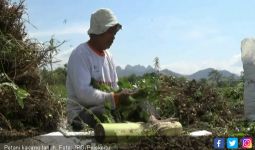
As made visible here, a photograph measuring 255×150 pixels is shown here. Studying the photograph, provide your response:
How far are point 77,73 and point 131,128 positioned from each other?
0.82 m

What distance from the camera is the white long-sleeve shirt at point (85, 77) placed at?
393cm

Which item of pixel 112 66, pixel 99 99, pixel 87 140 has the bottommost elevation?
pixel 87 140

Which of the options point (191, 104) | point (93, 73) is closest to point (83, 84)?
point (93, 73)

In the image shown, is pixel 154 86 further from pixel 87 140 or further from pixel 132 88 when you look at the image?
pixel 87 140

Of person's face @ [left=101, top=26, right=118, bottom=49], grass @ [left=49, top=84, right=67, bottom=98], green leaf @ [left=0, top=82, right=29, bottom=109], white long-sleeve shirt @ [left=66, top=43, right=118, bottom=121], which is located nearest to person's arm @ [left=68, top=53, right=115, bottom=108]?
white long-sleeve shirt @ [left=66, top=43, right=118, bottom=121]

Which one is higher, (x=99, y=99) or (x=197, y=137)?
(x=99, y=99)

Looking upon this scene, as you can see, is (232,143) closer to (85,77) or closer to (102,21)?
(85,77)

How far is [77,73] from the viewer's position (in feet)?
13.1

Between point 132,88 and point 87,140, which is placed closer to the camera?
point 87,140

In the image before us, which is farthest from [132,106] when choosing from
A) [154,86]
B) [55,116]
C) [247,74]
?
[247,74]

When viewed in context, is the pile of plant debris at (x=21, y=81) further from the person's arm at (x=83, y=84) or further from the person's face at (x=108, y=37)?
the person's face at (x=108, y=37)

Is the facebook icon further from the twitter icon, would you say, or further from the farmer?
the farmer

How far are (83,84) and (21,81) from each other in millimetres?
882

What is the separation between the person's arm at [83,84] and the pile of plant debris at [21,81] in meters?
0.47
